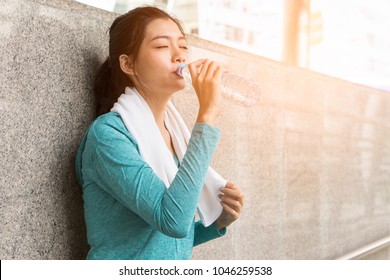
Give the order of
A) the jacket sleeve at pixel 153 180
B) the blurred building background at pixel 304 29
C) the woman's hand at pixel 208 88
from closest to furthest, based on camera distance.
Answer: the jacket sleeve at pixel 153 180 < the woman's hand at pixel 208 88 < the blurred building background at pixel 304 29

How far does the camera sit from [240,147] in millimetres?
2404

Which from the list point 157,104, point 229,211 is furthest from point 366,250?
point 157,104

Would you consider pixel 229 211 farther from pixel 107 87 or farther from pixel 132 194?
pixel 107 87

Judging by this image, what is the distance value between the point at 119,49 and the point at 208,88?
0.36m

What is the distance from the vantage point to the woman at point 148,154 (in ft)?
4.00

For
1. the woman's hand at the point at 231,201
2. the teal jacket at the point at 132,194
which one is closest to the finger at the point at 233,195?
the woman's hand at the point at 231,201

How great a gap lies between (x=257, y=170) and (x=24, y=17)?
148 cm

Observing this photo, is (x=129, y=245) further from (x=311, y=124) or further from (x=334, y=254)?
(x=334, y=254)

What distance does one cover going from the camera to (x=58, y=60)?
4.81 feet

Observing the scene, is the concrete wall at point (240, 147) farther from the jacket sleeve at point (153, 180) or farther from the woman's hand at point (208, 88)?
the woman's hand at point (208, 88)

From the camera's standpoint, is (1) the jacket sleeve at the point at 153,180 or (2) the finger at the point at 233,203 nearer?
(1) the jacket sleeve at the point at 153,180

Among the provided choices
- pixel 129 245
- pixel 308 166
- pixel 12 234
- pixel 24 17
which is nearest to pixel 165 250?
pixel 129 245

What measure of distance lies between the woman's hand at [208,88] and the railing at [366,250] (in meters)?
2.11

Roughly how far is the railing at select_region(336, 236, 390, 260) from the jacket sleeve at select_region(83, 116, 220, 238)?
2142mm
